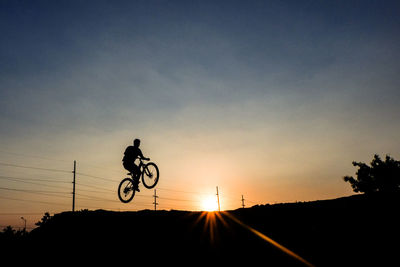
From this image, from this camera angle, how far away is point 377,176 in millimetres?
41250

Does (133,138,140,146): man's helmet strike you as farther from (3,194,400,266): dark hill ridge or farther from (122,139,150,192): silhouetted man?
(3,194,400,266): dark hill ridge

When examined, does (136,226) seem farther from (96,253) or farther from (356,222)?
(356,222)

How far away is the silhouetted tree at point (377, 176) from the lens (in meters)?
40.6

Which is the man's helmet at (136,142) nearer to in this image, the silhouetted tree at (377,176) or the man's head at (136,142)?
the man's head at (136,142)

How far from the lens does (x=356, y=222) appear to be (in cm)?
687

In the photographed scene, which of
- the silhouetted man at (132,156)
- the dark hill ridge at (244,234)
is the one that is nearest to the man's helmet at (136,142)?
the silhouetted man at (132,156)

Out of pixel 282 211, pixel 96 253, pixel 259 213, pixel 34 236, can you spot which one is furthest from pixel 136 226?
pixel 282 211

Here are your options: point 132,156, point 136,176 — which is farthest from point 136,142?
point 136,176

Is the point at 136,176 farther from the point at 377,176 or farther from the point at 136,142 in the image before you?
the point at 377,176

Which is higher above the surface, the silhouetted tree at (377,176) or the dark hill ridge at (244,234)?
the silhouetted tree at (377,176)

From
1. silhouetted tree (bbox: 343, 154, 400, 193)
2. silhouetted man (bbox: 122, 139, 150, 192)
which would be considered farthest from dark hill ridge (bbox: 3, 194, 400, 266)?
silhouetted tree (bbox: 343, 154, 400, 193)

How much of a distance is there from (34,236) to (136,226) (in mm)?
3370

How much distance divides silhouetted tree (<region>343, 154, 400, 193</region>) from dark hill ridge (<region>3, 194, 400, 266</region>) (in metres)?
40.9

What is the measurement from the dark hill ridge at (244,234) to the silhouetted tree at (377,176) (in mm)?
40852
